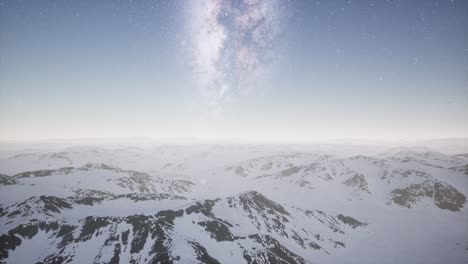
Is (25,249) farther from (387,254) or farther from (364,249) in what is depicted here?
(387,254)

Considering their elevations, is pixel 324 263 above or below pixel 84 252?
below

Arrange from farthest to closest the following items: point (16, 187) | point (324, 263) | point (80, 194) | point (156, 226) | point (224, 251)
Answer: point (80, 194) → point (16, 187) → point (324, 263) → point (156, 226) → point (224, 251)

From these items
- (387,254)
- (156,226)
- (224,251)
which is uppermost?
(156,226)

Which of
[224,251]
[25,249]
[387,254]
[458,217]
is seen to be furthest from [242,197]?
[458,217]

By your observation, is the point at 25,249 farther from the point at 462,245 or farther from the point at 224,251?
the point at 462,245

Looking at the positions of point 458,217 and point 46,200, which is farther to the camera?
point 458,217

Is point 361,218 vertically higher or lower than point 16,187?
lower

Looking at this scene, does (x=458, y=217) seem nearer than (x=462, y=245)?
No

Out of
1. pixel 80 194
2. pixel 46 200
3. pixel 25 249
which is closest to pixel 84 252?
pixel 25 249

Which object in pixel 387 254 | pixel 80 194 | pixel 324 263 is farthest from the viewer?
pixel 80 194
